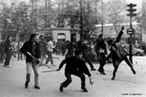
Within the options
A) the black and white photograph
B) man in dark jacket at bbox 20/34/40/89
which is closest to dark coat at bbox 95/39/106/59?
the black and white photograph

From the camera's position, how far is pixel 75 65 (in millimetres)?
6527

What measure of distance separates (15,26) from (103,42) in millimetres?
3027

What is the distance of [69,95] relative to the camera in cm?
633

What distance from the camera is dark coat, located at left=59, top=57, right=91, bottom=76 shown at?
6.47 meters

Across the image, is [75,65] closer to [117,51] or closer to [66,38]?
[66,38]

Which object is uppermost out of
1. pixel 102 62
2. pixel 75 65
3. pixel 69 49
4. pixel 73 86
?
pixel 69 49

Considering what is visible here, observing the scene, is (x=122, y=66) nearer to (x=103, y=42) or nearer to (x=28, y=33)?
(x=103, y=42)

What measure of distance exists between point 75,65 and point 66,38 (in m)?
0.91

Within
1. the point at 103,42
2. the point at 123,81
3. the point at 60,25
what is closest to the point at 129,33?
the point at 103,42

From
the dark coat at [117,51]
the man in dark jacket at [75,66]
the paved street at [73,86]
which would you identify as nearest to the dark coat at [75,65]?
the man in dark jacket at [75,66]

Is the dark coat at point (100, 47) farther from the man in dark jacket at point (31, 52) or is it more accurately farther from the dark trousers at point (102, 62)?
the man in dark jacket at point (31, 52)

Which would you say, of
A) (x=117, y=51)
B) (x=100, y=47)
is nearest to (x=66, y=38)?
(x=117, y=51)

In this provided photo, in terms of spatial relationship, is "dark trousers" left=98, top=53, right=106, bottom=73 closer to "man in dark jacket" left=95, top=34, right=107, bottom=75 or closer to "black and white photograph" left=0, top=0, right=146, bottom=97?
"man in dark jacket" left=95, top=34, right=107, bottom=75

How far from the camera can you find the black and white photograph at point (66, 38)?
661 centimetres
